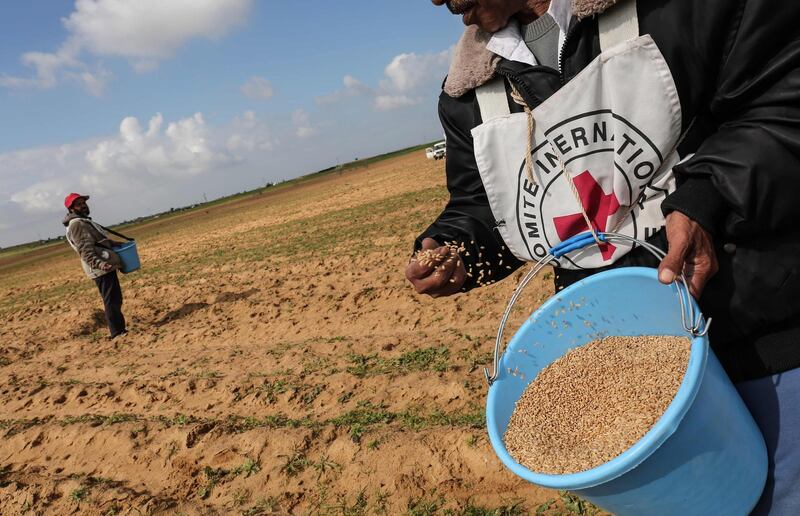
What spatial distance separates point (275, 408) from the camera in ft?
14.5

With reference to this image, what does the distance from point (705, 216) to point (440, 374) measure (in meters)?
3.20

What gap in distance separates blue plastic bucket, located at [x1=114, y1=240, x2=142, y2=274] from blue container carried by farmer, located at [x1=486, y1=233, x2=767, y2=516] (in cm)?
782

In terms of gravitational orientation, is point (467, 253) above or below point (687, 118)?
below

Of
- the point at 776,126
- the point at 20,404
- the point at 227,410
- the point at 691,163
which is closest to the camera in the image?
the point at 776,126

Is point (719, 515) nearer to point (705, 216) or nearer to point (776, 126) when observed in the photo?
point (705, 216)

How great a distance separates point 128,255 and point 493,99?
25.7 feet

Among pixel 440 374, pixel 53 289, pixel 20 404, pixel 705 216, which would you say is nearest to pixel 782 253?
pixel 705 216

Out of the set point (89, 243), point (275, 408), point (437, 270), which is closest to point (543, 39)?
point (437, 270)

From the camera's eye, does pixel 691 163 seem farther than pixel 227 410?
No

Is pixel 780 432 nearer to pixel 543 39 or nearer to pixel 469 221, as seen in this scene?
pixel 469 221

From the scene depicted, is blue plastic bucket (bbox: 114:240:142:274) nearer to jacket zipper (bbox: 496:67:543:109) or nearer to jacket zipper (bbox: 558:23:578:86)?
jacket zipper (bbox: 496:67:543:109)

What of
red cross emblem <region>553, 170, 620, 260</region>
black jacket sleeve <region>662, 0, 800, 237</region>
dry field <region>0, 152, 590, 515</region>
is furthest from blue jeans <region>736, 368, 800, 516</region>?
dry field <region>0, 152, 590, 515</region>

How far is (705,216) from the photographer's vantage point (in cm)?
116

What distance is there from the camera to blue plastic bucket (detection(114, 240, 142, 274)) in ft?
26.4
